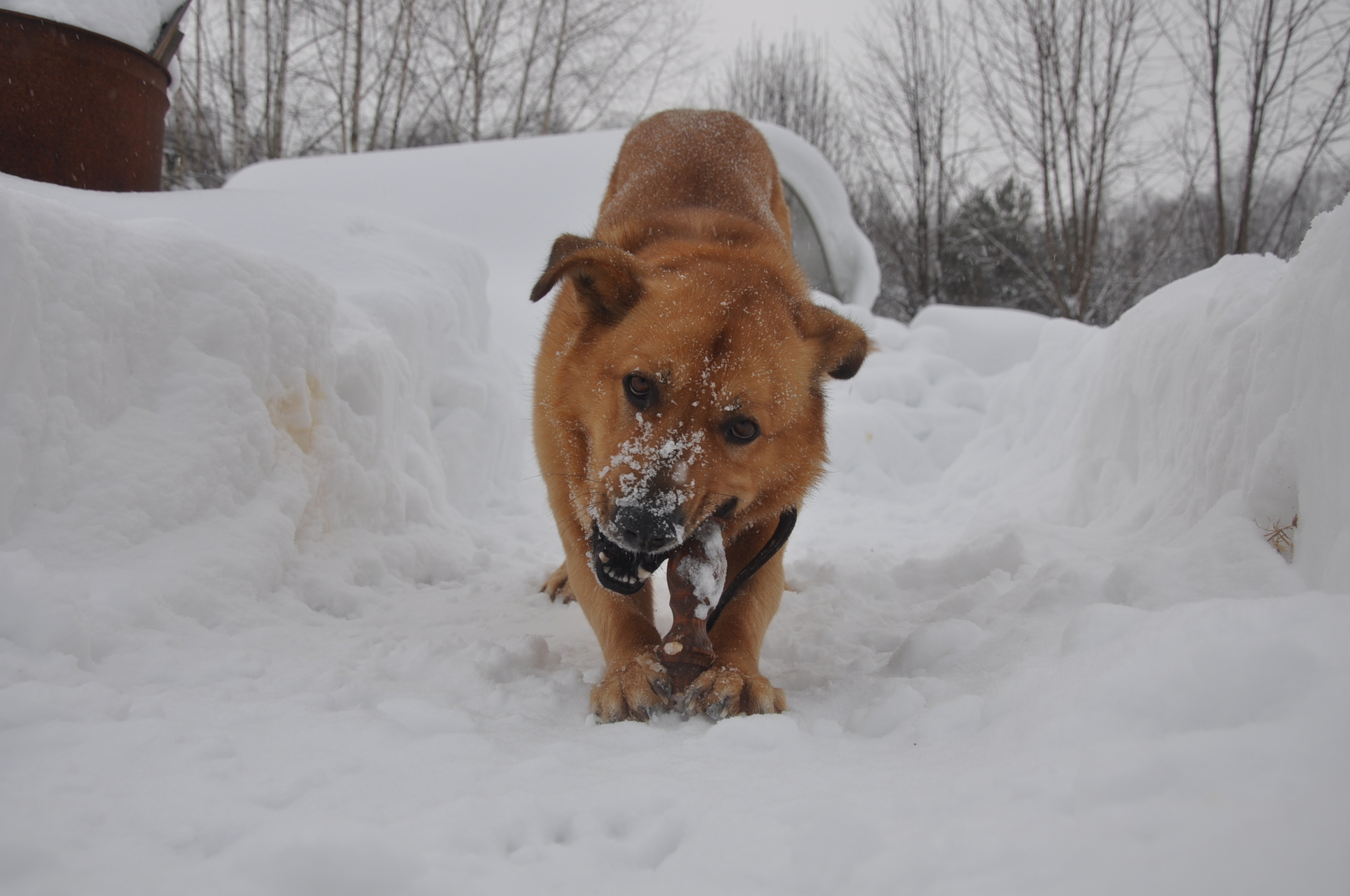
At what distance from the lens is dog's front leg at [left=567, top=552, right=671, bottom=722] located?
1893 millimetres

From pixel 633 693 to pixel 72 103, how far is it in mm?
4167

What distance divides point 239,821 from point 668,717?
95 cm

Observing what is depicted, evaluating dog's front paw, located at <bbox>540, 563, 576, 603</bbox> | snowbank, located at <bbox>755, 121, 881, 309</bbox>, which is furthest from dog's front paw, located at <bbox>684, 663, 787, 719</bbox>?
snowbank, located at <bbox>755, 121, 881, 309</bbox>

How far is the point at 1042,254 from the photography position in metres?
14.7

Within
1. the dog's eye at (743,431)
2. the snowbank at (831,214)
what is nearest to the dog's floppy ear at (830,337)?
the dog's eye at (743,431)

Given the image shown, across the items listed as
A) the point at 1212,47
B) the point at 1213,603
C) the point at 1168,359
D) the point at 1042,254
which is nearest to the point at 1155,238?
the point at 1042,254

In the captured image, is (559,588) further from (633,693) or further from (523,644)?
(633,693)

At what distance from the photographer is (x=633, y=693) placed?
1.90 meters

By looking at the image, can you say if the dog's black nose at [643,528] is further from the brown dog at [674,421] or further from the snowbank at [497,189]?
the snowbank at [497,189]

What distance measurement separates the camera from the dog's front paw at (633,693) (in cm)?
188

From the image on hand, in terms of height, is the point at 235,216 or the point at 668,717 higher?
the point at 235,216

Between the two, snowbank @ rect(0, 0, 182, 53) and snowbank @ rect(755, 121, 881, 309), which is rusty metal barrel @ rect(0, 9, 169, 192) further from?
snowbank @ rect(755, 121, 881, 309)

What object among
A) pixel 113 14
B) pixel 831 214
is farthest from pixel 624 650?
pixel 831 214

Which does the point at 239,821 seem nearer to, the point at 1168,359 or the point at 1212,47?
the point at 1168,359
